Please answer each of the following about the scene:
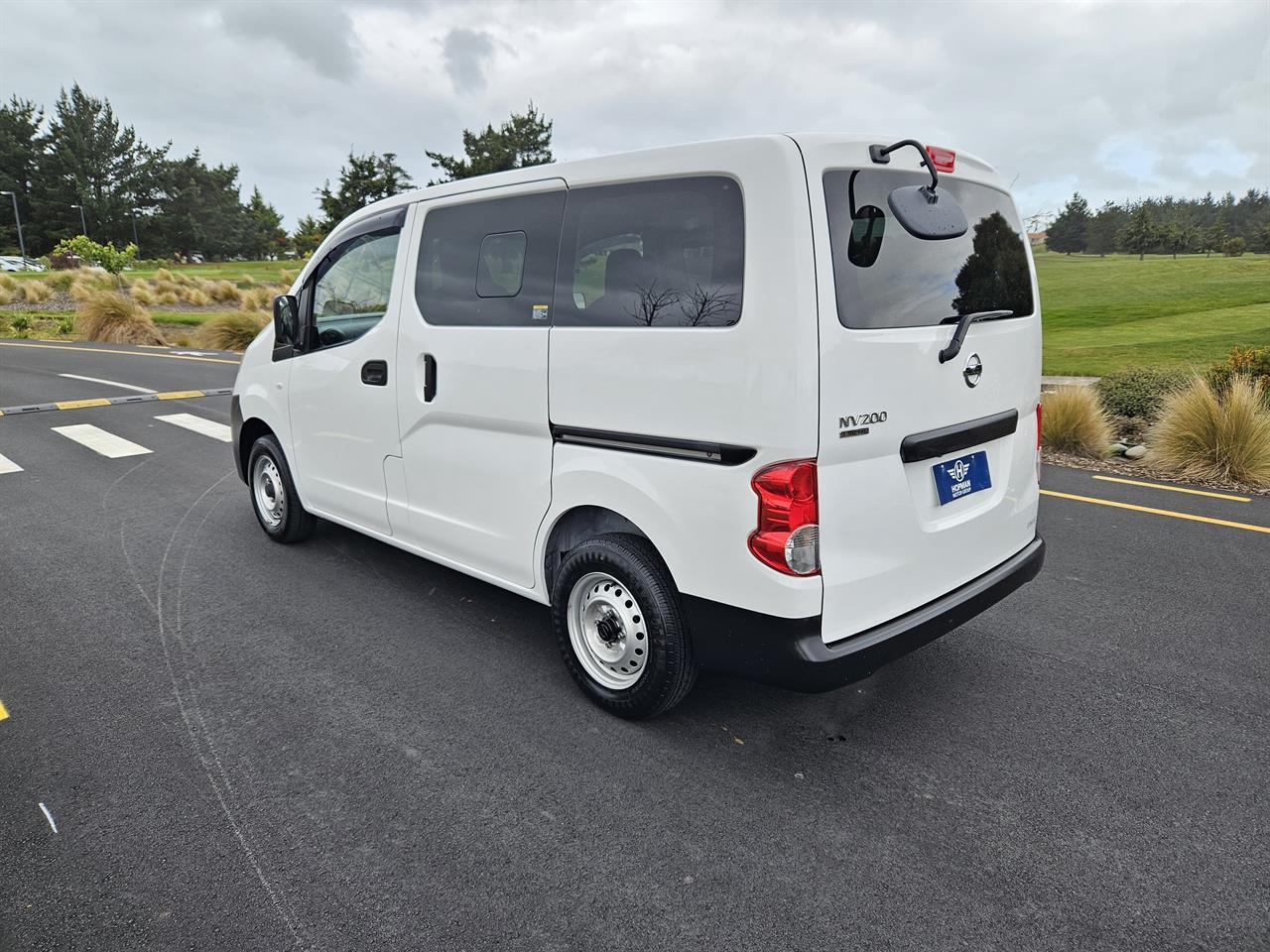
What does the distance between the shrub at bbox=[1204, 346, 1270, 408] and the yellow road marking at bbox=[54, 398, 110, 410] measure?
1299 centimetres

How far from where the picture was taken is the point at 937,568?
2941mm

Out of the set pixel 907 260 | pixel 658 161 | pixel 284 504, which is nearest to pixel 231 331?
pixel 284 504

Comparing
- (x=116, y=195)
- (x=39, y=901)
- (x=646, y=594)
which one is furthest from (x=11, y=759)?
(x=116, y=195)

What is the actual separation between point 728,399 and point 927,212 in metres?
0.90

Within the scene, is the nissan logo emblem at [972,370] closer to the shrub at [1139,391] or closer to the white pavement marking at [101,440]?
the shrub at [1139,391]

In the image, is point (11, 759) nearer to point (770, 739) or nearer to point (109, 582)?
point (109, 582)

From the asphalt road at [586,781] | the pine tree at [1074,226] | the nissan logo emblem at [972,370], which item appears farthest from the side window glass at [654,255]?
the pine tree at [1074,226]

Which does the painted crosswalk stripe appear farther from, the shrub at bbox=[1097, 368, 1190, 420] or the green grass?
the green grass

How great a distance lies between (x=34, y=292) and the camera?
29.6 m

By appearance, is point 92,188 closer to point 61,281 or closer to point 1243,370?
point 61,281

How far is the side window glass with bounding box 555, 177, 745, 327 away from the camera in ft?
8.61

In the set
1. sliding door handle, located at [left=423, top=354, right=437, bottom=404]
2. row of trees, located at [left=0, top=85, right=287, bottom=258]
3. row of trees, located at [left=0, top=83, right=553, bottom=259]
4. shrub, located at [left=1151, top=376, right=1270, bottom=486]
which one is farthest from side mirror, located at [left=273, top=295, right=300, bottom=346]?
row of trees, located at [left=0, top=85, right=287, bottom=258]

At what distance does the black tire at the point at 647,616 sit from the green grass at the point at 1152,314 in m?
9.45

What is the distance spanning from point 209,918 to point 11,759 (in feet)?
4.40
